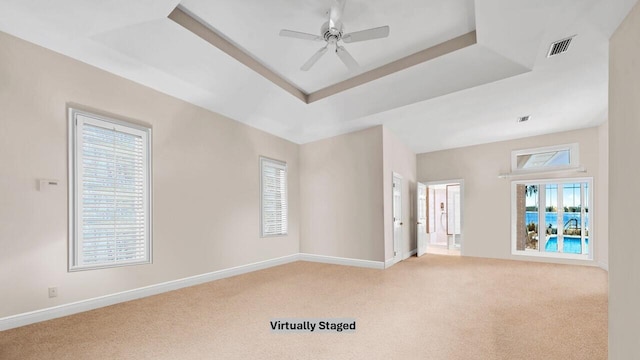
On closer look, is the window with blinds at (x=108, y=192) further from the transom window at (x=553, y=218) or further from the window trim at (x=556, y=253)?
the transom window at (x=553, y=218)

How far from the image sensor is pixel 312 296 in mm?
3600

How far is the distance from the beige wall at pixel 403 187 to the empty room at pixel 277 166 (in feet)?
0.33

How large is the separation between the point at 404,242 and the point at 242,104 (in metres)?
4.77

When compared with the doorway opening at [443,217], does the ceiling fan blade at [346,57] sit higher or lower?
higher

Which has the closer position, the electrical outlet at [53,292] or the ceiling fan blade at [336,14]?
the ceiling fan blade at [336,14]

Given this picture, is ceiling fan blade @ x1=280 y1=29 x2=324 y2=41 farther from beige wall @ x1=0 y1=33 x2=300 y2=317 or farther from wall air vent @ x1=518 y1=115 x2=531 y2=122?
wall air vent @ x1=518 y1=115 x2=531 y2=122

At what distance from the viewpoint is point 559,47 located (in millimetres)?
2967

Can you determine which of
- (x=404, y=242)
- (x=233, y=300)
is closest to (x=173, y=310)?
(x=233, y=300)

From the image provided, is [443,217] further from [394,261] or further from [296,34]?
[296,34]

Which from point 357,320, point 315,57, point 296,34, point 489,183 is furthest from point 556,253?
point 296,34

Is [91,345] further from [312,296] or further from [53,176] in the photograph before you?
[312,296]

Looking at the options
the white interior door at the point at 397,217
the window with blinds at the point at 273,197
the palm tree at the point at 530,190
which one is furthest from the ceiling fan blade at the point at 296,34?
the palm tree at the point at 530,190

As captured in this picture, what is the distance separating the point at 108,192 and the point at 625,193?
534 cm

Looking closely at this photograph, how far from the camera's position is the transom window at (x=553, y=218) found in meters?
5.74
